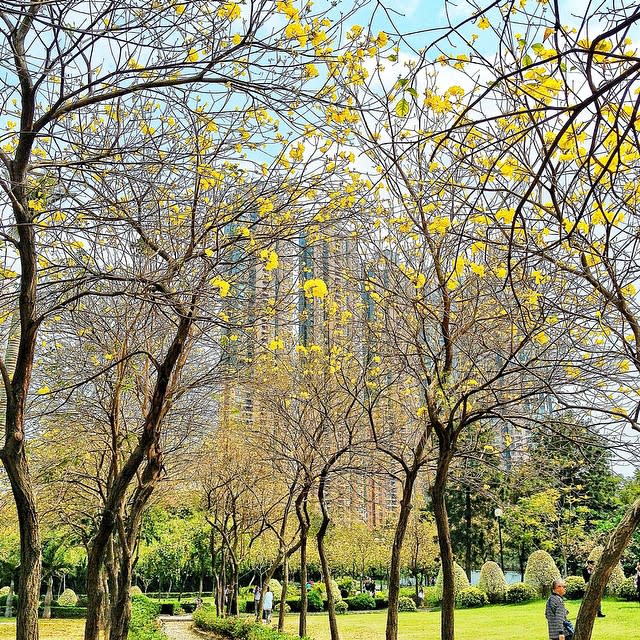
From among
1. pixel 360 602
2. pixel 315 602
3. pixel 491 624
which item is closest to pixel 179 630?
pixel 315 602

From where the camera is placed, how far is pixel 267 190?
600 centimetres

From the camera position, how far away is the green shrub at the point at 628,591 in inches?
822

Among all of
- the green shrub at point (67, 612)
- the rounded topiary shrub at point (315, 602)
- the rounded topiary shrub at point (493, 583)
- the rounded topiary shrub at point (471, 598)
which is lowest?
the green shrub at point (67, 612)

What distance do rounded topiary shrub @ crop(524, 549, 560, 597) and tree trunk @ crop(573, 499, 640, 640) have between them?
847 inches

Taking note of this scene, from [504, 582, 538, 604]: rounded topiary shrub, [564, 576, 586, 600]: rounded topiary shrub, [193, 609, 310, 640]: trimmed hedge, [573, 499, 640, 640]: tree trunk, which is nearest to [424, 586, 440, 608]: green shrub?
[504, 582, 538, 604]: rounded topiary shrub

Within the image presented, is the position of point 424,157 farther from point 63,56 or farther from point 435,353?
point 63,56

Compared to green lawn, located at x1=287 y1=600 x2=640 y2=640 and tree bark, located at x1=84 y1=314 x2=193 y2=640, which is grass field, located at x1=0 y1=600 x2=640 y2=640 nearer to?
green lawn, located at x1=287 y1=600 x2=640 y2=640

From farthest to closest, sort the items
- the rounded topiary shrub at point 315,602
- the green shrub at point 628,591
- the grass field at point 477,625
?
the rounded topiary shrub at point 315,602, the green shrub at point 628,591, the grass field at point 477,625

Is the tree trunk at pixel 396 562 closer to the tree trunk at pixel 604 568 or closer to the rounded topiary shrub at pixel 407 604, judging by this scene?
the tree trunk at pixel 604 568

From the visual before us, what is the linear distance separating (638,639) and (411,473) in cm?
837

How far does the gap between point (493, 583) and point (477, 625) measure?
21.7 feet

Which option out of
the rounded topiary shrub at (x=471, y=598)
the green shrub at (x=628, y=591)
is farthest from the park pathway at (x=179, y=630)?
the green shrub at (x=628, y=591)

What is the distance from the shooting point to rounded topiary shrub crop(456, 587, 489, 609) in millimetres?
25812

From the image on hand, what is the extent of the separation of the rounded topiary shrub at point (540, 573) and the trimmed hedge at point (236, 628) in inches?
426
